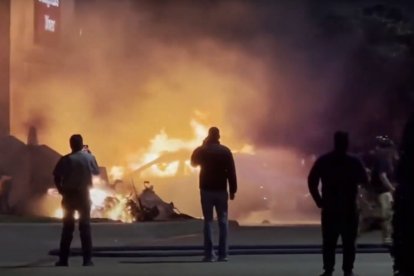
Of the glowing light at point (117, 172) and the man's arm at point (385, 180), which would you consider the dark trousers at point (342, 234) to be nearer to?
the man's arm at point (385, 180)

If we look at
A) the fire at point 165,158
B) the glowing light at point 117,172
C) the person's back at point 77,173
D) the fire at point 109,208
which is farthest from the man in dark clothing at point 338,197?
the glowing light at point 117,172

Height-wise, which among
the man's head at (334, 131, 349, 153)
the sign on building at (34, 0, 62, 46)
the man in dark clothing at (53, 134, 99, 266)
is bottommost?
the man in dark clothing at (53, 134, 99, 266)

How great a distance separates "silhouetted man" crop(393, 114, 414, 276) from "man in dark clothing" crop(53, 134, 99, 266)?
606cm

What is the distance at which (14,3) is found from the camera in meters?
25.5

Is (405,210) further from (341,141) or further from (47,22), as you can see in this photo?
(47,22)

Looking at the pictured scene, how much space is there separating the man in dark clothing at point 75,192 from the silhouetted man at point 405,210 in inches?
239

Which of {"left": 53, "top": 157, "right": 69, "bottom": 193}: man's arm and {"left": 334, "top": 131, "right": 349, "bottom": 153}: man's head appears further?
{"left": 53, "top": 157, "right": 69, "bottom": 193}: man's arm

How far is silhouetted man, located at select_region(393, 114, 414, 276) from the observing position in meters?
6.30

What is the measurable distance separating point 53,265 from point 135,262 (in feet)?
3.53

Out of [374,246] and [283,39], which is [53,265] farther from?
[283,39]

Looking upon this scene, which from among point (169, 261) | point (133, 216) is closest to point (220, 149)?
point (169, 261)

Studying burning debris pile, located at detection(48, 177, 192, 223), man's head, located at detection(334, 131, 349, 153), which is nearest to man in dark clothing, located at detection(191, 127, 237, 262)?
man's head, located at detection(334, 131, 349, 153)

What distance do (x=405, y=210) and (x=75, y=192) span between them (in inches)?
247

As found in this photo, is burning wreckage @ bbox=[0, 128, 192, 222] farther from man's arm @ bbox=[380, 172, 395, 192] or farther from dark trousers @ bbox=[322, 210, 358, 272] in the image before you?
dark trousers @ bbox=[322, 210, 358, 272]
